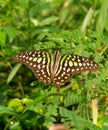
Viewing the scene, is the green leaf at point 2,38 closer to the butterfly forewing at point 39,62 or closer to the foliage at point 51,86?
the foliage at point 51,86

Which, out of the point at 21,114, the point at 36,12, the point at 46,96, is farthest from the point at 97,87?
the point at 36,12

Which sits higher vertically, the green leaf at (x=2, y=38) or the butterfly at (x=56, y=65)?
the green leaf at (x=2, y=38)

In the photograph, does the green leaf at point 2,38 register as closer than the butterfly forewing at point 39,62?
No

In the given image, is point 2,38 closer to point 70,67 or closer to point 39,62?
point 39,62

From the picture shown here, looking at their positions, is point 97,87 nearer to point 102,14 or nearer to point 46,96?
point 46,96

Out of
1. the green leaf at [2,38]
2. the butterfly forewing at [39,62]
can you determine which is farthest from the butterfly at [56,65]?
the green leaf at [2,38]

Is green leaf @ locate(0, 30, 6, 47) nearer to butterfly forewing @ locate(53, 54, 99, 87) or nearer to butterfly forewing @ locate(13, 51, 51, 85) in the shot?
butterfly forewing @ locate(13, 51, 51, 85)

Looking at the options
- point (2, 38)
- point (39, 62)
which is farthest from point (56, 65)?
point (2, 38)
